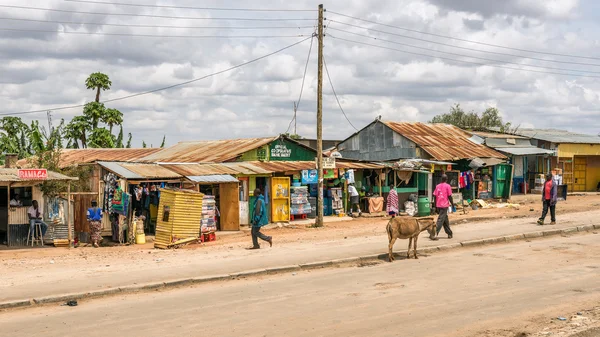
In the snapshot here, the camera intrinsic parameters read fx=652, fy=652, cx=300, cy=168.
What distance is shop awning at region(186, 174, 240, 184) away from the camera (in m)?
22.7

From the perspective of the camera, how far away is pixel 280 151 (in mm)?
29062

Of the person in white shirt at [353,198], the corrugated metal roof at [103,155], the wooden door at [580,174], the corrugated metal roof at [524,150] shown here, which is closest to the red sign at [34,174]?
the corrugated metal roof at [103,155]

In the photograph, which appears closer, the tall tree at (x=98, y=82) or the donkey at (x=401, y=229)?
the donkey at (x=401, y=229)

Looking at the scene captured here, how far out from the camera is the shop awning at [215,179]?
22719 millimetres

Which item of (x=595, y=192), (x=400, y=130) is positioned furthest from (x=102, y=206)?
(x=595, y=192)

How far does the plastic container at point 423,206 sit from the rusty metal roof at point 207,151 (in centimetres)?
746

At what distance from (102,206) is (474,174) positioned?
2071 cm

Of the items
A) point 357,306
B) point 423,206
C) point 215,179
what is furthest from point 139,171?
point 423,206

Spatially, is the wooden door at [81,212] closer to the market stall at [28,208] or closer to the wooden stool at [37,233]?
the market stall at [28,208]

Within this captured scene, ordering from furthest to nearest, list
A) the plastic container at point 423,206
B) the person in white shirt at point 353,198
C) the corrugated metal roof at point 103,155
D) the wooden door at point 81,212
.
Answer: the corrugated metal roof at point 103,155 < the plastic container at point 423,206 < the person in white shirt at point 353,198 < the wooden door at point 81,212

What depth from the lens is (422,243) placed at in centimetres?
1838

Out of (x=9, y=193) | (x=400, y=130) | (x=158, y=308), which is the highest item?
(x=400, y=130)

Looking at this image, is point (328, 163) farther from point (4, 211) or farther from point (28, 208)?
point (4, 211)

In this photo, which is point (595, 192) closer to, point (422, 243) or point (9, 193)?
point (422, 243)
